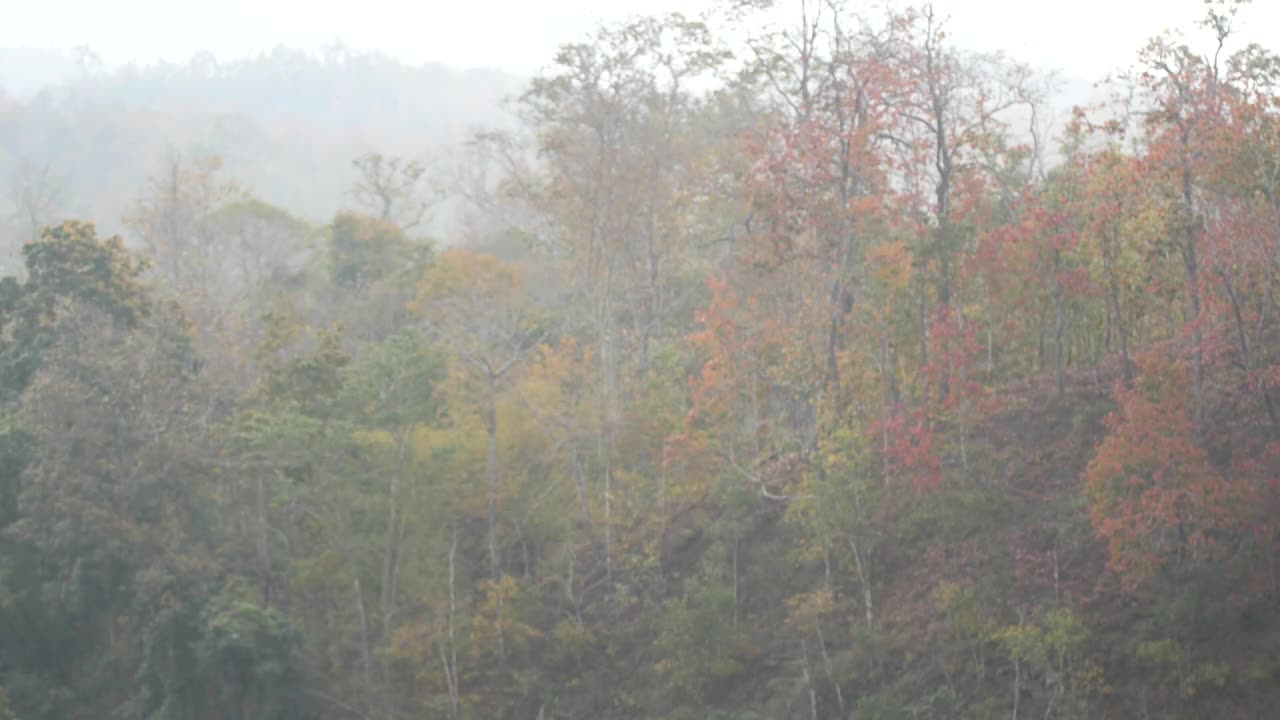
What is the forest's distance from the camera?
15789 millimetres

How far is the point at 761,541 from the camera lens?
2144 centimetres

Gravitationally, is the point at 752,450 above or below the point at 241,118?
below

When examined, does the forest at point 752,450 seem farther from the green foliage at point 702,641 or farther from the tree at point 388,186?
the tree at point 388,186

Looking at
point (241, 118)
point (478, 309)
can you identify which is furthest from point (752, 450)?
point (241, 118)

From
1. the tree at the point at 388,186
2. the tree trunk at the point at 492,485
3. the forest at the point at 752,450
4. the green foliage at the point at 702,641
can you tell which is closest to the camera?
the forest at the point at 752,450

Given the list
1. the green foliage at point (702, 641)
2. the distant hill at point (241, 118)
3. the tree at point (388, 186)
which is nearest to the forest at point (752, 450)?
the green foliage at point (702, 641)

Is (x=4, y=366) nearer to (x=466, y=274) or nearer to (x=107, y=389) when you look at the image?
(x=107, y=389)

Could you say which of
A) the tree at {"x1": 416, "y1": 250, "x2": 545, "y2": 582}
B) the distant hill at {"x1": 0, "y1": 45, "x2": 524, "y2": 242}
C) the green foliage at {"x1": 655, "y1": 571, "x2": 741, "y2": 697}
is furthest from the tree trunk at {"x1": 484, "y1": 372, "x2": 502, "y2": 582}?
the distant hill at {"x1": 0, "y1": 45, "x2": 524, "y2": 242}

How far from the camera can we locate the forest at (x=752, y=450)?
51.8 feet

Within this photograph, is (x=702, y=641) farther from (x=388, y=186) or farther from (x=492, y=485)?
(x=388, y=186)

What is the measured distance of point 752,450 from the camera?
22.9 metres

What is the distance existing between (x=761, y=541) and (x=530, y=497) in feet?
14.8

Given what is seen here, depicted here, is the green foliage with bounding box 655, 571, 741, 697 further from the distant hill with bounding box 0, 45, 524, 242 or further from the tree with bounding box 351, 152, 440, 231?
the distant hill with bounding box 0, 45, 524, 242

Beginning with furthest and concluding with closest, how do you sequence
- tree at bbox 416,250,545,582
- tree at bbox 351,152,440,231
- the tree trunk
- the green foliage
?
1. tree at bbox 351,152,440,231
2. tree at bbox 416,250,545,582
3. the tree trunk
4. the green foliage
